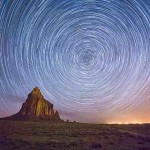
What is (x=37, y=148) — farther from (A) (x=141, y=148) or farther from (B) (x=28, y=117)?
(B) (x=28, y=117)

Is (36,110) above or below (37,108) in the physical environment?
below

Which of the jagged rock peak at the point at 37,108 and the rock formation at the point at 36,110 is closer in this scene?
the rock formation at the point at 36,110

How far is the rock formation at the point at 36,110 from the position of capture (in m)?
120

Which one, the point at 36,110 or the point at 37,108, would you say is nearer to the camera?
the point at 36,110

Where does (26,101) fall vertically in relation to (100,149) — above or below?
above

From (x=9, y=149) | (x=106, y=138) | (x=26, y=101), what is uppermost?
(x=26, y=101)

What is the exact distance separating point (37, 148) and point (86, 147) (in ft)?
13.8

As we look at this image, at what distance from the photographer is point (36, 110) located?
132 meters

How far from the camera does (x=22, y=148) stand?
A: 888 inches

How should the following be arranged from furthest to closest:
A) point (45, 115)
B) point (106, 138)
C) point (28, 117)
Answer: point (45, 115)
point (28, 117)
point (106, 138)

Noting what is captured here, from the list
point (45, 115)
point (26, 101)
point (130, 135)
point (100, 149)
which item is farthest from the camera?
point (26, 101)

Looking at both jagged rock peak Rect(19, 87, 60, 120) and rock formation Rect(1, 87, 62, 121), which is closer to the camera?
rock formation Rect(1, 87, 62, 121)

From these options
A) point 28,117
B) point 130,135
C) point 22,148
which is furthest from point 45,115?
point 22,148

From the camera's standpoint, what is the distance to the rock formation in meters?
120
